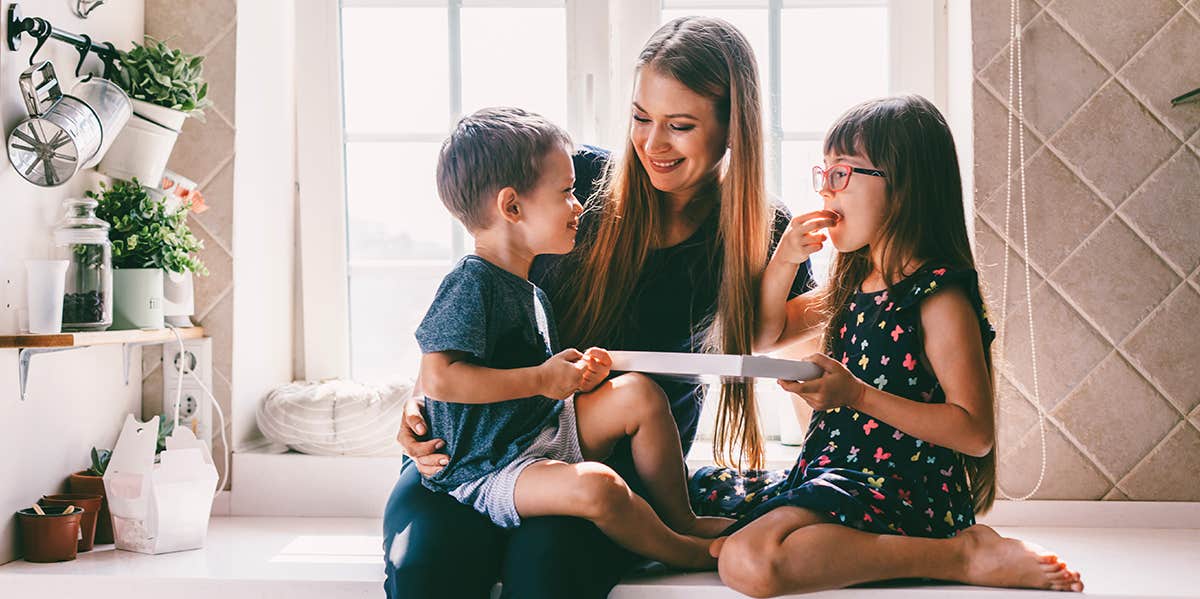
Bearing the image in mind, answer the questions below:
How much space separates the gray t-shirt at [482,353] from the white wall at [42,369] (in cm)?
68

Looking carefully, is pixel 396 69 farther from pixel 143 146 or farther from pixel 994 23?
pixel 994 23

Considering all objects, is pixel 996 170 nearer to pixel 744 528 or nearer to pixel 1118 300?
pixel 1118 300

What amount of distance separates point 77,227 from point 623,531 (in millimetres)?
1029

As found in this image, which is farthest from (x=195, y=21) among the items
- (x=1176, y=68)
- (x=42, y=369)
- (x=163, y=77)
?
(x=1176, y=68)

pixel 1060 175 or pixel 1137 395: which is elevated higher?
pixel 1060 175

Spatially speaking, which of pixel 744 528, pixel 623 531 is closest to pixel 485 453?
pixel 623 531

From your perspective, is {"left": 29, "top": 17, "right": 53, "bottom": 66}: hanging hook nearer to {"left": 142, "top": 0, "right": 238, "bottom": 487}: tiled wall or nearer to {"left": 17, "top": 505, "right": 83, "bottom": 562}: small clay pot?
{"left": 142, "top": 0, "right": 238, "bottom": 487}: tiled wall

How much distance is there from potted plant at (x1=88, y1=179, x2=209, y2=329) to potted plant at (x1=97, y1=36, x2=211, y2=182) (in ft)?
0.14

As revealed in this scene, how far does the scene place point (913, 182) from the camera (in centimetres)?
143

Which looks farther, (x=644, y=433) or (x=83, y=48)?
(x=83, y=48)

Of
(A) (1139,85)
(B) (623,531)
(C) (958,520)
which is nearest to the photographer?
(B) (623,531)

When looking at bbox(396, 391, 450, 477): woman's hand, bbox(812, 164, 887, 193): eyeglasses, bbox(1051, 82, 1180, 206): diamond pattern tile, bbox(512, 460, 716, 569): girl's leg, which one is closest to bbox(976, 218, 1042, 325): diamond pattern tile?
bbox(1051, 82, 1180, 206): diamond pattern tile

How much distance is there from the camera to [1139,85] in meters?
1.82

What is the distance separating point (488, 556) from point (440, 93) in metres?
1.13
